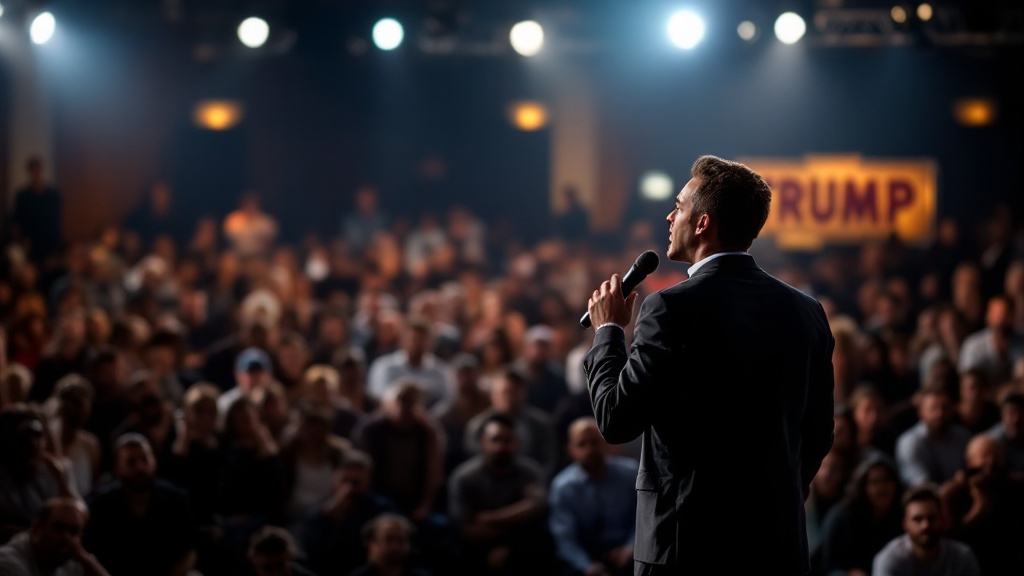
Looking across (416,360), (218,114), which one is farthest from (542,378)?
(218,114)

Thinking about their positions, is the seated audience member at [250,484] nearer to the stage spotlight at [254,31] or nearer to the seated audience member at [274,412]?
the seated audience member at [274,412]

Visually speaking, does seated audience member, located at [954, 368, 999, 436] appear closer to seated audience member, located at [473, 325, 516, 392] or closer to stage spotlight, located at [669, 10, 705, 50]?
seated audience member, located at [473, 325, 516, 392]

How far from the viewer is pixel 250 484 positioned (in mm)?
6590

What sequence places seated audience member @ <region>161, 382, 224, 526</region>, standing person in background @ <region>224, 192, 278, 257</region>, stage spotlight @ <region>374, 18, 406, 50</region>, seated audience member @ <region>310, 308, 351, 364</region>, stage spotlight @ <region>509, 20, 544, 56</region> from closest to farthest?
seated audience member @ <region>161, 382, 224, 526</region>, seated audience member @ <region>310, 308, 351, 364</region>, stage spotlight @ <region>374, 18, 406, 50</region>, stage spotlight @ <region>509, 20, 544, 56</region>, standing person in background @ <region>224, 192, 278, 257</region>

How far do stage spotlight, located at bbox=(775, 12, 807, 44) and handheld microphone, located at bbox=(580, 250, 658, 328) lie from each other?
24.5ft

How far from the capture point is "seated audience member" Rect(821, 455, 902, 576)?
6301 millimetres

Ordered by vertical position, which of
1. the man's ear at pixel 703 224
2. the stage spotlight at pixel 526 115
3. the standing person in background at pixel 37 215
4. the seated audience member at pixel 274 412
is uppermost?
the stage spotlight at pixel 526 115

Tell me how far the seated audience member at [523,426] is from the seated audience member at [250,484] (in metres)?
1.34

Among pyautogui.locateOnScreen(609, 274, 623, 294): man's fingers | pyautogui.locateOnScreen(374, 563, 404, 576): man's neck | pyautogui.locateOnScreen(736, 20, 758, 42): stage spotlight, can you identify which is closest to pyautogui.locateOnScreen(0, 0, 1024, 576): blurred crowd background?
pyautogui.locateOnScreen(374, 563, 404, 576): man's neck

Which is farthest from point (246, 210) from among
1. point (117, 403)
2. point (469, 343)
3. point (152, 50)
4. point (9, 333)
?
point (117, 403)

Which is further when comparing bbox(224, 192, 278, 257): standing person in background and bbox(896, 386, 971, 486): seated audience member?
bbox(224, 192, 278, 257): standing person in background

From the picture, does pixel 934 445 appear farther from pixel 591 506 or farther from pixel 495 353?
pixel 495 353

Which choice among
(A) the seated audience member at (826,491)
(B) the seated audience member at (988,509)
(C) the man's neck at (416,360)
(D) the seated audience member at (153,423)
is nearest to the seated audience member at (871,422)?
(A) the seated audience member at (826,491)

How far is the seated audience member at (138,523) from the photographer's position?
580cm
